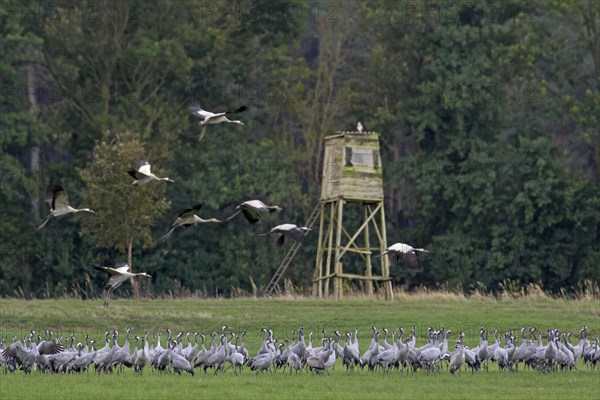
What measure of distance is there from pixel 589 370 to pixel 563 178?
3208cm

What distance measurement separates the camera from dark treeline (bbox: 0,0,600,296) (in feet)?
219

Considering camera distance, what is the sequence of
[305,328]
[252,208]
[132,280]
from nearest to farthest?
[252,208], [305,328], [132,280]

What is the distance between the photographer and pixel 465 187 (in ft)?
224

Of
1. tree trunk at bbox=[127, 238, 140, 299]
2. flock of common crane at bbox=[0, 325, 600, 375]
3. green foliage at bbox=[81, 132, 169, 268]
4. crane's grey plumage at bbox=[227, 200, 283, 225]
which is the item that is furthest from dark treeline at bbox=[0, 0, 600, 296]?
flock of common crane at bbox=[0, 325, 600, 375]

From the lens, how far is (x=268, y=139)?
7319cm

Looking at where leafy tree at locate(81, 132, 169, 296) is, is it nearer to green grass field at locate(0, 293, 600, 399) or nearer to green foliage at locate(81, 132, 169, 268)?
green foliage at locate(81, 132, 169, 268)

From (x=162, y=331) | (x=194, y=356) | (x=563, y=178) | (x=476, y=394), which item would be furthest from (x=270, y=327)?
(x=563, y=178)

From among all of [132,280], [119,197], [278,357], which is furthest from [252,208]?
[119,197]

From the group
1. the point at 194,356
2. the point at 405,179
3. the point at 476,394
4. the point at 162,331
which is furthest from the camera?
the point at 405,179

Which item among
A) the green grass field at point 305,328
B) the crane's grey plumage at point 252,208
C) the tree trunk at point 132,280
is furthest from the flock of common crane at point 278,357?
the tree trunk at point 132,280

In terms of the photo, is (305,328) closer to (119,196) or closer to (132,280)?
(132,280)

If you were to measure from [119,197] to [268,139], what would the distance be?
1284 cm

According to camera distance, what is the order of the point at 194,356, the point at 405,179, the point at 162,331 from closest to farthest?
the point at 194,356 → the point at 162,331 → the point at 405,179

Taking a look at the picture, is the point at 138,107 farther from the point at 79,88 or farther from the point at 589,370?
the point at 589,370
